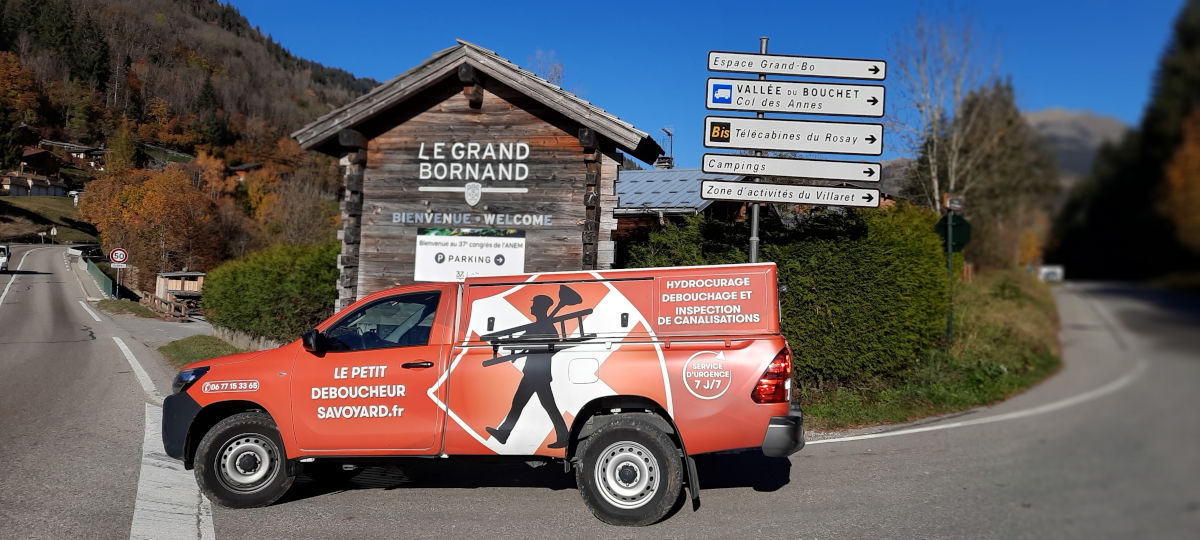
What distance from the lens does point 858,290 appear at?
10078 mm

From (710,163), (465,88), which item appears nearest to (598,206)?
(710,163)

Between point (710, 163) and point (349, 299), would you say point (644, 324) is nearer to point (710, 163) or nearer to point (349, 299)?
point (710, 163)

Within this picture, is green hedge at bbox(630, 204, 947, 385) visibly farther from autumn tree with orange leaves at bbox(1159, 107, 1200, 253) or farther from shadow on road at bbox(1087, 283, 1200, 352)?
autumn tree with orange leaves at bbox(1159, 107, 1200, 253)

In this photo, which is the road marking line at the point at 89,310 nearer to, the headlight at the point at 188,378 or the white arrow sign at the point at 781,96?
the headlight at the point at 188,378

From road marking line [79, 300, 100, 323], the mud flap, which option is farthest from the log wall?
road marking line [79, 300, 100, 323]

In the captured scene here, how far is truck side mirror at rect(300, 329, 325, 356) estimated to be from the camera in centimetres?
594

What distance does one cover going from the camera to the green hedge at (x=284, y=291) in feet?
49.3

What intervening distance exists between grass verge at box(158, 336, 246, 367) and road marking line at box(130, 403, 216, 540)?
9.52 metres

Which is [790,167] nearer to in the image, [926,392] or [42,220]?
[926,392]

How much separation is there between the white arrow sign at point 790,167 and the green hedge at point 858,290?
97 centimetres

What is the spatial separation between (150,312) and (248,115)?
32534mm

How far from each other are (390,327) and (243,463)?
5.34 ft

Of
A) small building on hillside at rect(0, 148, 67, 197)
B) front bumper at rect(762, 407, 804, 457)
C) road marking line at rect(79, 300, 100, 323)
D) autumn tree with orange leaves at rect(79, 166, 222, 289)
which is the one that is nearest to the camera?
front bumper at rect(762, 407, 804, 457)

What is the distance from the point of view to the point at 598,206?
11.1 metres
